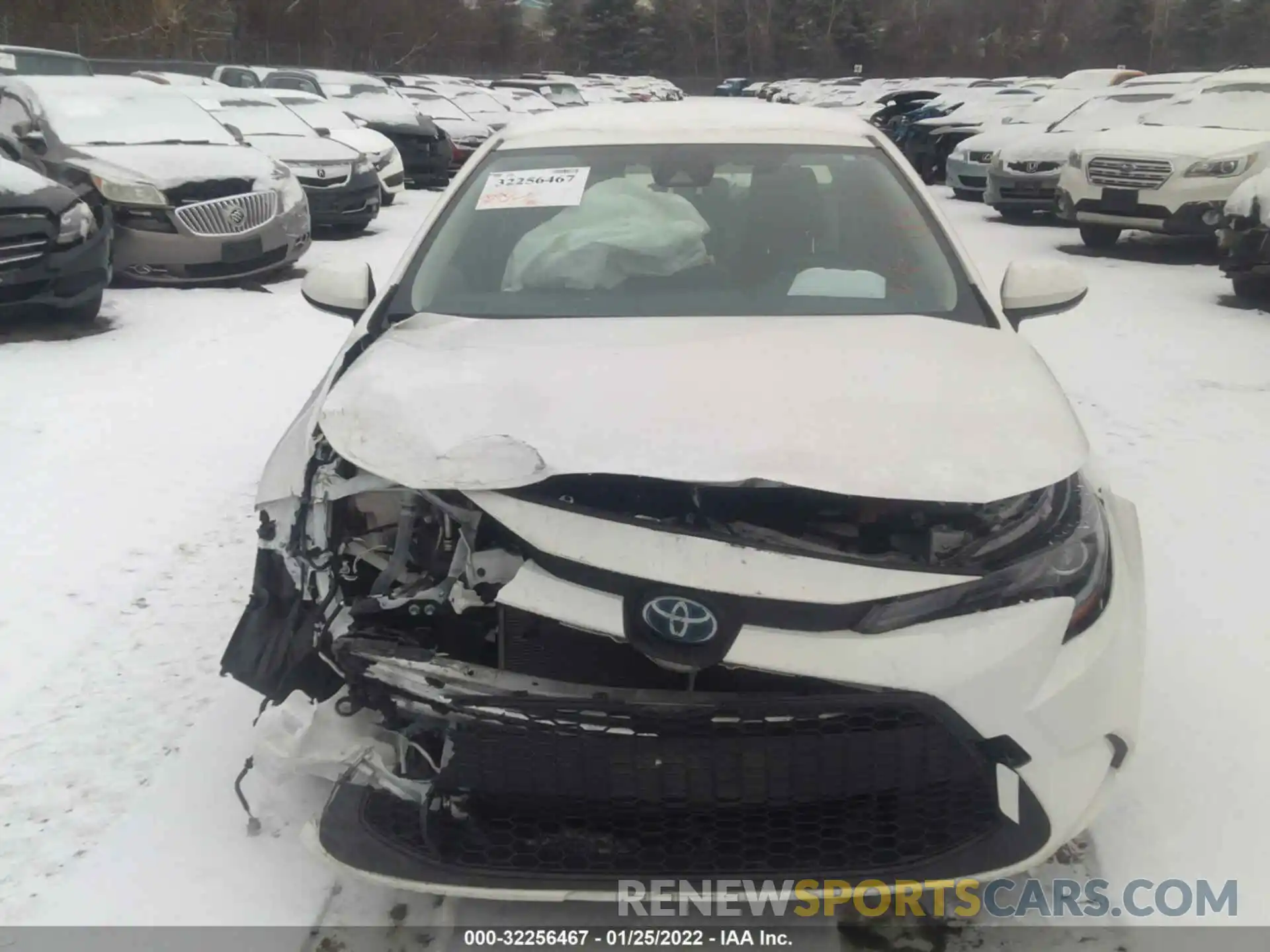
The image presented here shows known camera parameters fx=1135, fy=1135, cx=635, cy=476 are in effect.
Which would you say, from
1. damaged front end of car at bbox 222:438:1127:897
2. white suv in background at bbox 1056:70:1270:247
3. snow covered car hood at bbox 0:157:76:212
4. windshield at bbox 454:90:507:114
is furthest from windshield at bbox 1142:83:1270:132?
windshield at bbox 454:90:507:114

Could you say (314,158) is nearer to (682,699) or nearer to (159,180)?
(159,180)

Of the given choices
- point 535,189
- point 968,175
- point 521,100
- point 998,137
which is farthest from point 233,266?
point 521,100

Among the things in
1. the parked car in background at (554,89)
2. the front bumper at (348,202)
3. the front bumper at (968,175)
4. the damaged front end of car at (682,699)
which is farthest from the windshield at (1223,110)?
the parked car in background at (554,89)

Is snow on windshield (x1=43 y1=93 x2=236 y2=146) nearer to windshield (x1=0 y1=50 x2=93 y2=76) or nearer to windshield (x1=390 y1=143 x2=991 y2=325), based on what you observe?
windshield (x1=0 y1=50 x2=93 y2=76)

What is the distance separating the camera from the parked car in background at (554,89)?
25.9 m

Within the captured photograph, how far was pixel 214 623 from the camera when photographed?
3.61 meters

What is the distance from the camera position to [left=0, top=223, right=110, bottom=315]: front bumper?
7.09 meters

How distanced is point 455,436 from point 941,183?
18.9 m

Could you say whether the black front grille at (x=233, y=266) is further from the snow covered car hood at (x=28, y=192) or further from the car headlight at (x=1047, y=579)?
the car headlight at (x=1047, y=579)

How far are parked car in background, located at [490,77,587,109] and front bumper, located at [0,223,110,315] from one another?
18.8 metres

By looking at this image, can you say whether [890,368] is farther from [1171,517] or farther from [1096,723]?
[1171,517]

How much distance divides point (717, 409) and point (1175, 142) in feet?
33.2

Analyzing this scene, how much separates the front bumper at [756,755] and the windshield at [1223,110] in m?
10.9

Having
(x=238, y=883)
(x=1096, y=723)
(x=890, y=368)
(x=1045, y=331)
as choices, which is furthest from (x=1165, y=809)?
(x=1045, y=331)
